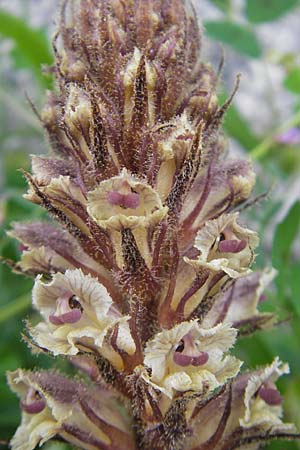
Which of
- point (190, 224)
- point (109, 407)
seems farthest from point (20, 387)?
point (190, 224)

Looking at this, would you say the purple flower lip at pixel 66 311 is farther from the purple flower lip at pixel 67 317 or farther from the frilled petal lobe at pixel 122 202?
the frilled petal lobe at pixel 122 202

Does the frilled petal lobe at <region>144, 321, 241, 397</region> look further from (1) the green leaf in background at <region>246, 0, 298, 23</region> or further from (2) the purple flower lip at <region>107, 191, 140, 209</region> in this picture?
(1) the green leaf in background at <region>246, 0, 298, 23</region>

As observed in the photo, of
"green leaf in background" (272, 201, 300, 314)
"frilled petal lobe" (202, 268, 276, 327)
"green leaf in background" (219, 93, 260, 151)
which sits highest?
"green leaf in background" (219, 93, 260, 151)

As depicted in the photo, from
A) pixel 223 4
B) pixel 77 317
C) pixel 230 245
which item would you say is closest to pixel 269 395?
pixel 230 245

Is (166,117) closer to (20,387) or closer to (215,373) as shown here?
(215,373)

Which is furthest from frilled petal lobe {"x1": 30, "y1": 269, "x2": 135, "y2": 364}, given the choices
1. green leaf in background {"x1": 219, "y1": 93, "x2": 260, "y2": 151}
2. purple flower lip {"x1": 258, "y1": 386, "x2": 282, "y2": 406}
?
green leaf in background {"x1": 219, "y1": 93, "x2": 260, "y2": 151}

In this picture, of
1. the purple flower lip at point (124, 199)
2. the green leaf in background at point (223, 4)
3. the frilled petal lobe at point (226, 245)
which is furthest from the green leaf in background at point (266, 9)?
the purple flower lip at point (124, 199)
